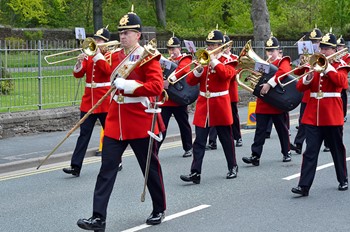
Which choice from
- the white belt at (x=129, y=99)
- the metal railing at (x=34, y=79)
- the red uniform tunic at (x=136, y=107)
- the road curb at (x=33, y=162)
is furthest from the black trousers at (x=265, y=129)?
the metal railing at (x=34, y=79)

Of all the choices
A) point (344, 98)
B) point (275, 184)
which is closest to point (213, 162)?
point (275, 184)

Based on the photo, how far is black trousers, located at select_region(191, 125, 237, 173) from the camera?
984 centimetres

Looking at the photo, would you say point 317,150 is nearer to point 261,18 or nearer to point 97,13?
point 261,18

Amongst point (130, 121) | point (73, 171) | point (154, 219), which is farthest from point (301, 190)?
point (73, 171)

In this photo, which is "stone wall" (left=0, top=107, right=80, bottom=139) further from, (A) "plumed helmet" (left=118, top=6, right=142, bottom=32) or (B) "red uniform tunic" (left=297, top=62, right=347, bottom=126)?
(A) "plumed helmet" (left=118, top=6, right=142, bottom=32)

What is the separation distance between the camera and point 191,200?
888 cm

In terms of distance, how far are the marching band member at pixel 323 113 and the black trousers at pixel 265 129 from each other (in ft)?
6.50

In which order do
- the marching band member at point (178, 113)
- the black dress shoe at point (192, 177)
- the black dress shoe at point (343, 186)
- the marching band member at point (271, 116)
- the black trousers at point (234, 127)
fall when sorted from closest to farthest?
the black dress shoe at point (343, 186) → the black dress shoe at point (192, 177) → the marching band member at point (271, 116) → the marching band member at point (178, 113) → the black trousers at point (234, 127)

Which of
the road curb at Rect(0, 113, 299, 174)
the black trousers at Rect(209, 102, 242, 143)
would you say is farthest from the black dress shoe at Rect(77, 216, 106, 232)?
the black trousers at Rect(209, 102, 242, 143)

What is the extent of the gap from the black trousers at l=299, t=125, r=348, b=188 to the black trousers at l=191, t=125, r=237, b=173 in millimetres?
1262

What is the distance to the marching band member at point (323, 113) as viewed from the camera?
9.03 metres

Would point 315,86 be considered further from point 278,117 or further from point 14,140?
point 14,140

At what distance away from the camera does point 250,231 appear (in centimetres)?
743

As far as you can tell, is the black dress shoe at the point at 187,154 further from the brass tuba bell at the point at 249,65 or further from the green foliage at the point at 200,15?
the green foliage at the point at 200,15
